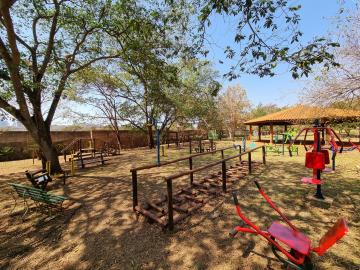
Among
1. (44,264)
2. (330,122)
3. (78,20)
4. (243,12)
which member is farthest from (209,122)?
(44,264)

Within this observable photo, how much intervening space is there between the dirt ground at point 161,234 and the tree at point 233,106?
98.2 feet

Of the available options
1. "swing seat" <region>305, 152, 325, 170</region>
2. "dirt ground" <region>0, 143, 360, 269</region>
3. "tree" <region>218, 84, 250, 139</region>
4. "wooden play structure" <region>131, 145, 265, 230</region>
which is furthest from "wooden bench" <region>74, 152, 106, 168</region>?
"tree" <region>218, 84, 250, 139</region>

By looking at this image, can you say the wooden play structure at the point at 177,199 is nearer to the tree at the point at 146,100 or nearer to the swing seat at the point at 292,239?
the swing seat at the point at 292,239

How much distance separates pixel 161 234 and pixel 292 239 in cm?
213

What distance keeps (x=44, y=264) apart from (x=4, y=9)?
5093mm

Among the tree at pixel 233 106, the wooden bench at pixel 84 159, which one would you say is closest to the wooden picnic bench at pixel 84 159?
the wooden bench at pixel 84 159

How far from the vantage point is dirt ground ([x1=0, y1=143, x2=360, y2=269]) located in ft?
9.66

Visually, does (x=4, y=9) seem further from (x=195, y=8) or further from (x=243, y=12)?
(x=243, y=12)

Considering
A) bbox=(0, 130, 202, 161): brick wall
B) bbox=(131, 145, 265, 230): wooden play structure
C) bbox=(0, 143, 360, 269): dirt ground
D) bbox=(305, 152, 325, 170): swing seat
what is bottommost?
bbox=(0, 143, 360, 269): dirt ground

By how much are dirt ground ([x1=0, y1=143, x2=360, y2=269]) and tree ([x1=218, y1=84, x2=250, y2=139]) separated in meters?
29.9

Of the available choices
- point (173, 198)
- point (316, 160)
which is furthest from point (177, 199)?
point (316, 160)

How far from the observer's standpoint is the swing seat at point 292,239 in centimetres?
236

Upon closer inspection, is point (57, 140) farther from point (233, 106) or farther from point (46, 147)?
point (233, 106)

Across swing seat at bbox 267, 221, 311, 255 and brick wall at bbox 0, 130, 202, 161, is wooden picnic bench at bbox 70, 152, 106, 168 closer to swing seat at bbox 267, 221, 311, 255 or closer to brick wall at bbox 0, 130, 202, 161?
brick wall at bbox 0, 130, 202, 161
